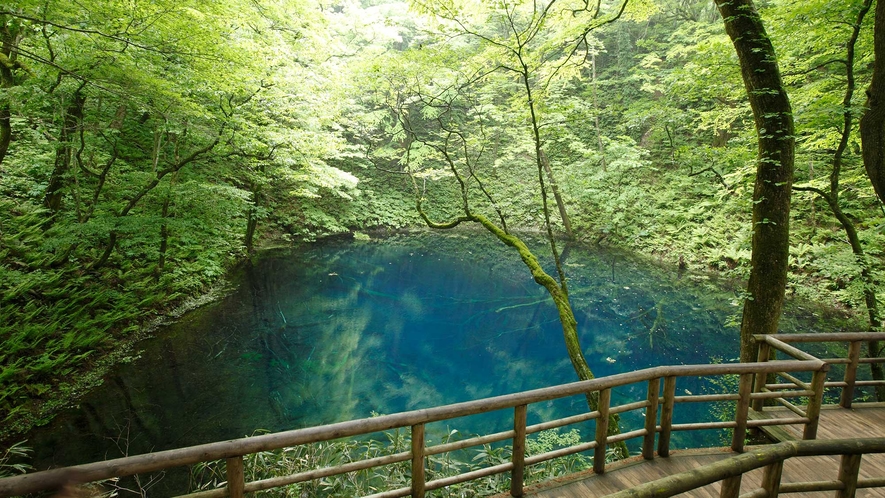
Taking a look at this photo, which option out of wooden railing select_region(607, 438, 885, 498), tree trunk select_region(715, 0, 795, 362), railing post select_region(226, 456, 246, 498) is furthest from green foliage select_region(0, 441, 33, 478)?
tree trunk select_region(715, 0, 795, 362)

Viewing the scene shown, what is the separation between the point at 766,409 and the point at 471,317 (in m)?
6.99

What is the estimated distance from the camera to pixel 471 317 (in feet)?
35.0

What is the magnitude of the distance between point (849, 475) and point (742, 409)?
51.2 inches

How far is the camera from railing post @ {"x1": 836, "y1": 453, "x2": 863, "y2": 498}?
6.81 ft

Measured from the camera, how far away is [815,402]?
11.5ft

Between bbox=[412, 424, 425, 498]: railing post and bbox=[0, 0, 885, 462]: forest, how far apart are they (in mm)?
3415

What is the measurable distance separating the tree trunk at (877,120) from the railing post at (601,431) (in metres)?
3.49

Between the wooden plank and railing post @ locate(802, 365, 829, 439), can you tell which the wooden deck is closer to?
the wooden plank

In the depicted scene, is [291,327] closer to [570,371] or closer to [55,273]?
[55,273]

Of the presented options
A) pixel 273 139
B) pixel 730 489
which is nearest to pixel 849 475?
pixel 730 489

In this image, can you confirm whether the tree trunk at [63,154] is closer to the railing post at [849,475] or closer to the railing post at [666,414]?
the railing post at [666,414]

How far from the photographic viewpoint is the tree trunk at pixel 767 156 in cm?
395

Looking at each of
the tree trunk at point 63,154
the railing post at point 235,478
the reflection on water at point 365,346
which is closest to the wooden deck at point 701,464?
the railing post at point 235,478

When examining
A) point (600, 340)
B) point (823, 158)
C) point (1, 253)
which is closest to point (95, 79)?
point (1, 253)
